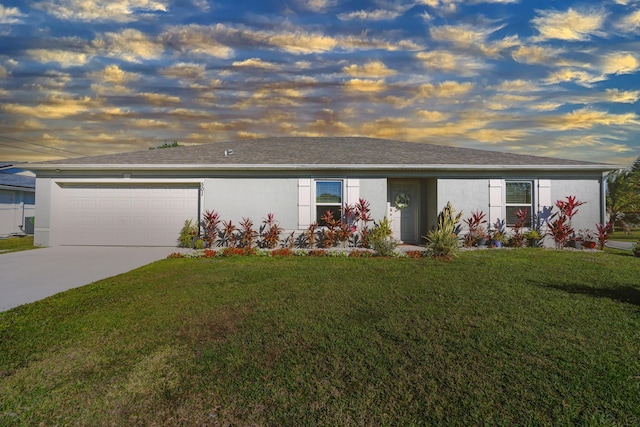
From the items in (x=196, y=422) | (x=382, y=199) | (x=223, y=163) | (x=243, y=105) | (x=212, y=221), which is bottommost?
(x=196, y=422)

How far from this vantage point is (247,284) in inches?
224

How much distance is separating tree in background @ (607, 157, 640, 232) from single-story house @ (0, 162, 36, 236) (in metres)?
28.7

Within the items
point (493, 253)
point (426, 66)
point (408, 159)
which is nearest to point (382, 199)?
point (408, 159)

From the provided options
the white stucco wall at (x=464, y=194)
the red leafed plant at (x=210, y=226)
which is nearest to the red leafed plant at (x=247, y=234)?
the red leafed plant at (x=210, y=226)

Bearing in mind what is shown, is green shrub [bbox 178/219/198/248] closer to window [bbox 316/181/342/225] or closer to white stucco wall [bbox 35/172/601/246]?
white stucco wall [bbox 35/172/601/246]

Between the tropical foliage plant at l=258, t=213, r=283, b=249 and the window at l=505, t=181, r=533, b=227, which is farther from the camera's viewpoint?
the window at l=505, t=181, r=533, b=227

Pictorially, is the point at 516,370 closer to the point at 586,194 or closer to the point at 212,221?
the point at 212,221

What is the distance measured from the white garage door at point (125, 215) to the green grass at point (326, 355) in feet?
17.2

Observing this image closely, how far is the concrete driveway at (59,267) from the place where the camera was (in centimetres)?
536

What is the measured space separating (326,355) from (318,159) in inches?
331

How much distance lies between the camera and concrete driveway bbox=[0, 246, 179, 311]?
5.36 metres

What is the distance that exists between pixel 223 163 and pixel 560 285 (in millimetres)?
9176

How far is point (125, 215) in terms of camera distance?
35.0 ft

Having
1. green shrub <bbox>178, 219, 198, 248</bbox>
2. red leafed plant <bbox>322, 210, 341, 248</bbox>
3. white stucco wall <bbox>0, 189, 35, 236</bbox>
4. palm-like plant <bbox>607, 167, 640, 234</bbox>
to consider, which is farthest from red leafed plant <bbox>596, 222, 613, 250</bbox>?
white stucco wall <bbox>0, 189, 35, 236</bbox>
